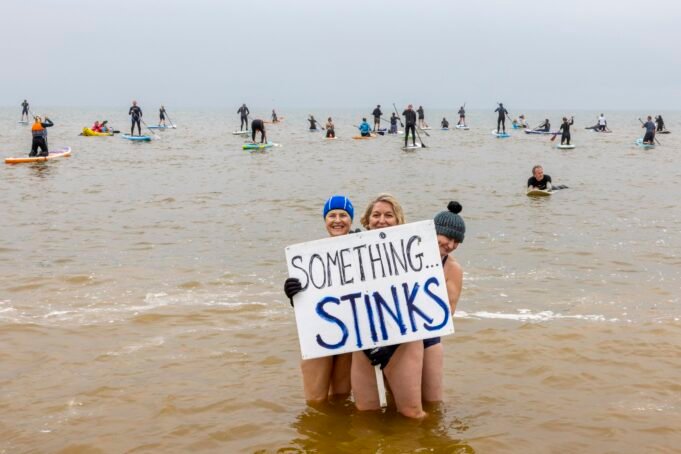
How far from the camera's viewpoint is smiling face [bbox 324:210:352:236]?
465 centimetres

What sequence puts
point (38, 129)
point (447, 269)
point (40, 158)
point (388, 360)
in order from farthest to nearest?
point (40, 158)
point (38, 129)
point (447, 269)
point (388, 360)

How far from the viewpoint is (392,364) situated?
4598 mm

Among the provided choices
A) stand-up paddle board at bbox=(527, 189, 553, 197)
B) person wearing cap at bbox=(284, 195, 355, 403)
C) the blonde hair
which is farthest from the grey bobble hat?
stand-up paddle board at bbox=(527, 189, 553, 197)

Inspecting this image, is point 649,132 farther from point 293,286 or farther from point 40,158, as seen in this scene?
point 293,286

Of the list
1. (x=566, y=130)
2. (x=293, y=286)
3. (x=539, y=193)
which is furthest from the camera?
(x=566, y=130)

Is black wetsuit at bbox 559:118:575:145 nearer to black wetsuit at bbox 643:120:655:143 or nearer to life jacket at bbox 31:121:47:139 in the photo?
black wetsuit at bbox 643:120:655:143

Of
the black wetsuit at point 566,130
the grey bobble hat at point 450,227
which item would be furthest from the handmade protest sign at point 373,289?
the black wetsuit at point 566,130

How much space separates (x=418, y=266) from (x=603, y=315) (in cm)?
436

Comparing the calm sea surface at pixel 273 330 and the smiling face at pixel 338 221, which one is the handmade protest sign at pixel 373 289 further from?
the calm sea surface at pixel 273 330

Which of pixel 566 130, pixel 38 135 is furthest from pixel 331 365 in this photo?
pixel 566 130

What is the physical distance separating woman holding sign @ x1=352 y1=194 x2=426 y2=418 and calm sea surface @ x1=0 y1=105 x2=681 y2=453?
0.65 feet

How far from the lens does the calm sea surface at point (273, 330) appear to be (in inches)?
189

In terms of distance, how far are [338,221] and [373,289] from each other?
1.89 feet

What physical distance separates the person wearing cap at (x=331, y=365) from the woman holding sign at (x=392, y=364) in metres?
0.16
